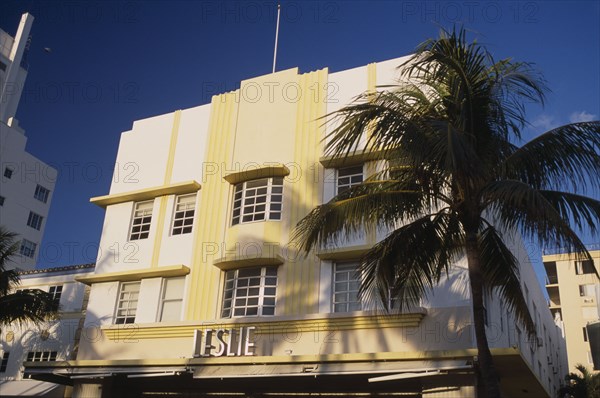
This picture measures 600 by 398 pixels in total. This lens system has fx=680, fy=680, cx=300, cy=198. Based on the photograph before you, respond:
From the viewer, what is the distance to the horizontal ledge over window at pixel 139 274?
21.5 m

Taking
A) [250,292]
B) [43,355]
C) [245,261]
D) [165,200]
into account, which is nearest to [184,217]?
[165,200]

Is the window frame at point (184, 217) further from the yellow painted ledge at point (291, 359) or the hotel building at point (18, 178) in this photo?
the hotel building at point (18, 178)

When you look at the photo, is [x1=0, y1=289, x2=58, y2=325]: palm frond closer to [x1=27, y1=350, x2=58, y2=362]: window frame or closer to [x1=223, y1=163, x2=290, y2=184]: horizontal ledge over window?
[x1=27, y1=350, x2=58, y2=362]: window frame

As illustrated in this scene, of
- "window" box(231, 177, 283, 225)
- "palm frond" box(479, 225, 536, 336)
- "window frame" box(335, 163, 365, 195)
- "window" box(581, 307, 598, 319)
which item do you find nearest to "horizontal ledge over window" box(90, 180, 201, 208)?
"window" box(231, 177, 283, 225)

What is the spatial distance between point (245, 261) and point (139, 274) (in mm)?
4026

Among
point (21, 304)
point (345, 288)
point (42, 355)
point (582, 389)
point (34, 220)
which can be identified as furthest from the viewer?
point (34, 220)

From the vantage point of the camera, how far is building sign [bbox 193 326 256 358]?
19031 mm

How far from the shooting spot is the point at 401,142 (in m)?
13.6

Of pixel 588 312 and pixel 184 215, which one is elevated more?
pixel 588 312

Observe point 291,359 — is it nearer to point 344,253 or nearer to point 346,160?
point 344,253

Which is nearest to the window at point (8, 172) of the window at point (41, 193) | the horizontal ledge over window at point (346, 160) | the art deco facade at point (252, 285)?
the window at point (41, 193)

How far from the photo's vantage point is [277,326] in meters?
19.2

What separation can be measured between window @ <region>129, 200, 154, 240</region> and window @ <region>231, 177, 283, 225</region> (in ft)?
11.5

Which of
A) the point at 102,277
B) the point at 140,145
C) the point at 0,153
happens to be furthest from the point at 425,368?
the point at 0,153
